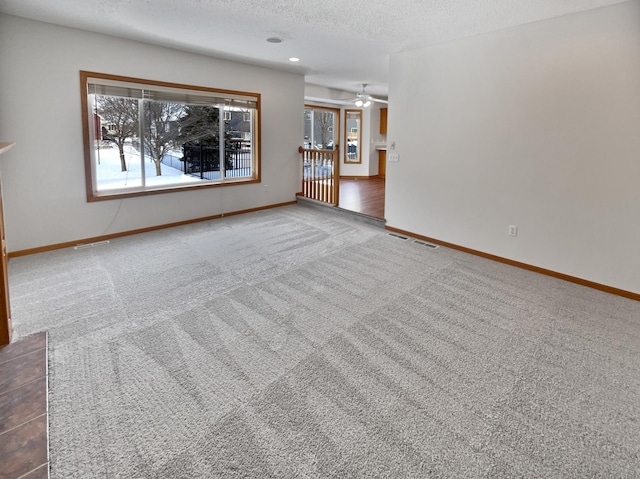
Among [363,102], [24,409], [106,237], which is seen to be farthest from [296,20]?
[363,102]

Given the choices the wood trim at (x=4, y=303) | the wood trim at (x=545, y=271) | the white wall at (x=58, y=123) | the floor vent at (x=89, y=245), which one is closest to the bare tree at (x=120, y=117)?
the white wall at (x=58, y=123)

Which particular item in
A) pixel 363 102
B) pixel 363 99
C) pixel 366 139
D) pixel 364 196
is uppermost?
pixel 363 99

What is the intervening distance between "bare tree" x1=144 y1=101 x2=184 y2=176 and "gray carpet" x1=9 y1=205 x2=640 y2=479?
1.89 meters

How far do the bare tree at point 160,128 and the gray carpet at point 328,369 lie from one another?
1886 millimetres

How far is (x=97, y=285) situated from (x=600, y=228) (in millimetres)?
4751

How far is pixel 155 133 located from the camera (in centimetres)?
521

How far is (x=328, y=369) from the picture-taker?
7.34 ft

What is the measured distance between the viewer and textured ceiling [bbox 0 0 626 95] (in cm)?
334

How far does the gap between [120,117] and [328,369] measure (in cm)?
440

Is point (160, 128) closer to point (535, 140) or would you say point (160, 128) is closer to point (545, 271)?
point (535, 140)

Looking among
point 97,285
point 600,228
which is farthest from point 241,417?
point 600,228

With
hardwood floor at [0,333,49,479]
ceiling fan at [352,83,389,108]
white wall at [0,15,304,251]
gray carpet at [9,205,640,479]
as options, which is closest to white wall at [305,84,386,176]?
ceiling fan at [352,83,389,108]

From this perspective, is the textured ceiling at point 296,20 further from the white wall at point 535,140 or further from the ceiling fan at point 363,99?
the ceiling fan at point 363,99

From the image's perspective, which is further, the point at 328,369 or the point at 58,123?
the point at 58,123
